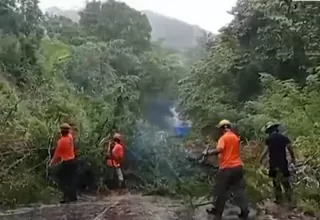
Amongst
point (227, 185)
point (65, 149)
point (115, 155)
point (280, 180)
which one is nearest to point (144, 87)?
point (115, 155)

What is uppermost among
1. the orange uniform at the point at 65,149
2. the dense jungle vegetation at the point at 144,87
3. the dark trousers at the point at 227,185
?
the dense jungle vegetation at the point at 144,87

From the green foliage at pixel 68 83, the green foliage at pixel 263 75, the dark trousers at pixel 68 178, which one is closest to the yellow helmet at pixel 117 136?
the green foliage at pixel 68 83

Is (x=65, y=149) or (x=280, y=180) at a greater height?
(x=65, y=149)

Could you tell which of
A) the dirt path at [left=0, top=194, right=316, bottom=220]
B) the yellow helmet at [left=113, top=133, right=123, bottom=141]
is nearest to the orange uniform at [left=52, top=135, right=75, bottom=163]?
the dirt path at [left=0, top=194, right=316, bottom=220]

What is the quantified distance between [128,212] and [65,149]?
1643 millimetres

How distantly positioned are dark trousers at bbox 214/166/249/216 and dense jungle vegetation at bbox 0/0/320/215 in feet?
4.86

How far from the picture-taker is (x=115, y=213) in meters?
10.9

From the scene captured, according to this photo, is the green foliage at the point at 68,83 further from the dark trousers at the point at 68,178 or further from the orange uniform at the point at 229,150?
the orange uniform at the point at 229,150

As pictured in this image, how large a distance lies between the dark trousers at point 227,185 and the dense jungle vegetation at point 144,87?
1481 mm

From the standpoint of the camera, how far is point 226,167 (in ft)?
29.5

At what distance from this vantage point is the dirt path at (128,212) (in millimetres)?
10289

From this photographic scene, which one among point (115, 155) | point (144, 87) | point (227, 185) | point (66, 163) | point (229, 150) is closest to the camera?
point (229, 150)

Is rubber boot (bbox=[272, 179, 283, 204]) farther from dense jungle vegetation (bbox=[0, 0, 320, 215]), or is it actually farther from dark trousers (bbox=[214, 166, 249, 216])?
dark trousers (bbox=[214, 166, 249, 216])

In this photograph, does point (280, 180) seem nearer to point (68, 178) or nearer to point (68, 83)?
point (68, 178)
